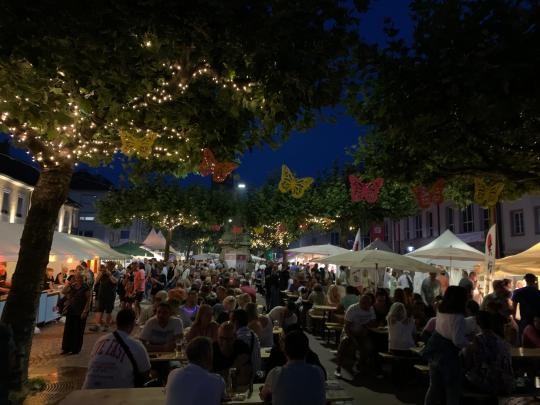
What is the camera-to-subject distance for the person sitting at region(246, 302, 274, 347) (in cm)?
765

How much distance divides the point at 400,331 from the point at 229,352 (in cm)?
430

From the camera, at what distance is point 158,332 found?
7.50 meters

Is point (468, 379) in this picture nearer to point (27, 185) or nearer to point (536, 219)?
point (536, 219)

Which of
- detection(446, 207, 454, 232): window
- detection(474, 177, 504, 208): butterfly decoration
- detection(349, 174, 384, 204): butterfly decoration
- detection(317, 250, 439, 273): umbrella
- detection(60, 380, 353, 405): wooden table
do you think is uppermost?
detection(446, 207, 454, 232): window

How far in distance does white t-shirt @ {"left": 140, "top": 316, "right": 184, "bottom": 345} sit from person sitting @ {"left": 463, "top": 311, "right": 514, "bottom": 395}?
449 cm

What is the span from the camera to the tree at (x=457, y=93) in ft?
21.8

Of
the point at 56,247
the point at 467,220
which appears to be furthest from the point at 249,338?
the point at 467,220

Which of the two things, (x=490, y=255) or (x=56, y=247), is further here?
(x=56, y=247)

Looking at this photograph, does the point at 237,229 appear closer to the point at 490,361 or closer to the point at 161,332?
A: the point at 161,332

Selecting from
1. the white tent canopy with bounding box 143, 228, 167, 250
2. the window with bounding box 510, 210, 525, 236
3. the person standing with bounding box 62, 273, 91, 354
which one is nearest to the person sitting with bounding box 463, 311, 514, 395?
the person standing with bounding box 62, 273, 91, 354

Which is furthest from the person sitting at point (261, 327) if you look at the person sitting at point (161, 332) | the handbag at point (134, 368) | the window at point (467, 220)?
the window at point (467, 220)

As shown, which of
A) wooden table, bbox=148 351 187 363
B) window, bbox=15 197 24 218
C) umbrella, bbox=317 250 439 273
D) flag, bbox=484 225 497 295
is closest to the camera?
wooden table, bbox=148 351 187 363

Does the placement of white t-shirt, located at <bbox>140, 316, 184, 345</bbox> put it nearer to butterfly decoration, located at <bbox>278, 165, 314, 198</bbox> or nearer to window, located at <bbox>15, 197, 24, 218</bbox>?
butterfly decoration, located at <bbox>278, 165, 314, 198</bbox>

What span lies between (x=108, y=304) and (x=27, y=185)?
939 inches
